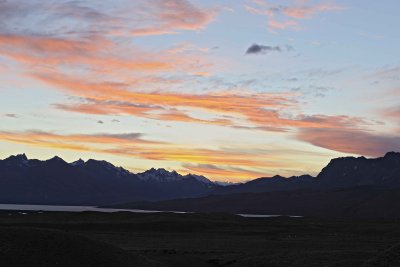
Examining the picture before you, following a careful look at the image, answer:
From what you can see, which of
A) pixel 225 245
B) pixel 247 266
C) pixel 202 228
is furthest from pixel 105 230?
pixel 247 266

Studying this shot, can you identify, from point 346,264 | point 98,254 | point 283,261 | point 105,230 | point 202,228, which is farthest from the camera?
point 202,228

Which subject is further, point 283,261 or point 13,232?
point 283,261

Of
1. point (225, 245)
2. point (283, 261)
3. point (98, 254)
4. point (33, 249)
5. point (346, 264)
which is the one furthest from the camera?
point (225, 245)

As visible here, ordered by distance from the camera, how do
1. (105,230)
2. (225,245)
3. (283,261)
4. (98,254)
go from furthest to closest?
(105,230) < (225,245) < (283,261) < (98,254)

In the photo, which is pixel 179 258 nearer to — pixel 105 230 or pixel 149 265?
pixel 149 265

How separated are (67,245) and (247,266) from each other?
56.5ft

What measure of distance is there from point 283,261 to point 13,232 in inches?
1004

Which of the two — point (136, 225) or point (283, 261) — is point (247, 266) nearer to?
point (283, 261)

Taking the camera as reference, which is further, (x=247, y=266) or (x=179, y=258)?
(x=179, y=258)

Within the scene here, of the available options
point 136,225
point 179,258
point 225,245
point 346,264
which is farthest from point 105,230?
point 346,264

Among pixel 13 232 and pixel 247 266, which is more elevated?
pixel 13 232

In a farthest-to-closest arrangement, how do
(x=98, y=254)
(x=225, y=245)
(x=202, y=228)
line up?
(x=202, y=228), (x=225, y=245), (x=98, y=254)

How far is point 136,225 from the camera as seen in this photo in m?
113

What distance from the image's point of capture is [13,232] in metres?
42.8
